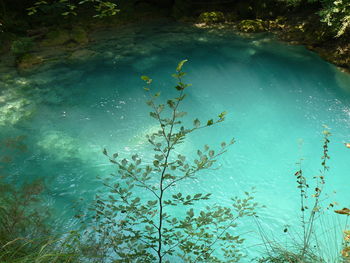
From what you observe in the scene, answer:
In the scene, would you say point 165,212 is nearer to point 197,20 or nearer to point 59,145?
point 59,145

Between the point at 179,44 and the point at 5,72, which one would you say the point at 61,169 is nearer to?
the point at 5,72

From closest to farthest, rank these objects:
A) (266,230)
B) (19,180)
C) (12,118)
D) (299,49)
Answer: (266,230) < (19,180) < (12,118) < (299,49)

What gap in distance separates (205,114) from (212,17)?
4693mm

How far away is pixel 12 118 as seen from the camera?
5.14m

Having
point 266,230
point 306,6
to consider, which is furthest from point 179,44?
point 266,230

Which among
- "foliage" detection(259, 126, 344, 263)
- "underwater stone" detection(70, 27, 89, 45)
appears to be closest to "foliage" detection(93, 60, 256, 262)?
"foliage" detection(259, 126, 344, 263)

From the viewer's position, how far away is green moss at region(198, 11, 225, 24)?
8.92 m

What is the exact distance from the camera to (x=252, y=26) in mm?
8219

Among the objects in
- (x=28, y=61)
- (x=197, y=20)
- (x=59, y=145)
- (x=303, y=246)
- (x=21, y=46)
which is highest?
(x=197, y=20)

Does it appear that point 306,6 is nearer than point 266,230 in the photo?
No

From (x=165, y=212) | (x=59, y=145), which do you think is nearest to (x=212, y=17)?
(x=59, y=145)

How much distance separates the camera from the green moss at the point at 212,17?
8.92 meters

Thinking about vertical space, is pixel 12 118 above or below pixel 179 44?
below

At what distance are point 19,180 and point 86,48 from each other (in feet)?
14.7
